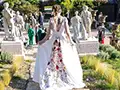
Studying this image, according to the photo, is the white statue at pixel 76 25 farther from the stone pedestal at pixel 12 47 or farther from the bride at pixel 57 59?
the bride at pixel 57 59

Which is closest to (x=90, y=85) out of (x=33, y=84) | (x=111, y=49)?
(x=33, y=84)

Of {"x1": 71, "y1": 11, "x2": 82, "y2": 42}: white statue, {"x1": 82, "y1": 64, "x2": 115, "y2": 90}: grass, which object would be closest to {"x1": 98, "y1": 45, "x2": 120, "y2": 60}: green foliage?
{"x1": 71, "y1": 11, "x2": 82, "y2": 42}: white statue

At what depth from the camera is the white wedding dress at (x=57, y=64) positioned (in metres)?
10.7

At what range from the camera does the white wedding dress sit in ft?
35.0

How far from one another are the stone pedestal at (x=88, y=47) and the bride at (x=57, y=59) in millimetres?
5609

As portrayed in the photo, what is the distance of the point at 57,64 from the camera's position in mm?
10758

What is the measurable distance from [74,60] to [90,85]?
96cm

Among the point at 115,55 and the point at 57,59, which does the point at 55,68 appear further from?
the point at 115,55

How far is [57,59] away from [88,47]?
236 inches

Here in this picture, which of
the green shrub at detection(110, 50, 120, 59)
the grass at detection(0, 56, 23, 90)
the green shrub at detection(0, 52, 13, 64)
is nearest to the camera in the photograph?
the grass at detection(0, 56, 23, 90)

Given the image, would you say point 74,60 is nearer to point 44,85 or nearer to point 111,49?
point 44,85

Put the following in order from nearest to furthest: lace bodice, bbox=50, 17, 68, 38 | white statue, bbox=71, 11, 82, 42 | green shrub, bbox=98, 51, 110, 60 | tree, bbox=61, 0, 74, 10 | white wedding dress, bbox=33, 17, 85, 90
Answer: lace bodice, bbox=50, 17, 68, 38
white wedding dress, bbox=33, 17, 85, 90
green shrub, bbox=98, 51, 110, 60
white statue, bbox=71, 11, 82, 42
tree, bbox=61, 0, 74, 10

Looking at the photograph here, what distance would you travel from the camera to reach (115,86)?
11.0m

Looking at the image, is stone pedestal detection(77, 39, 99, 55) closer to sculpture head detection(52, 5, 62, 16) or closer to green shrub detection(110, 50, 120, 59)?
green shrub detection(110, 50, 120, 59)
